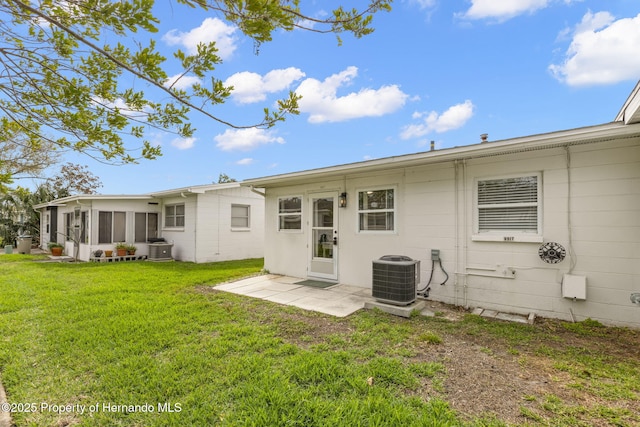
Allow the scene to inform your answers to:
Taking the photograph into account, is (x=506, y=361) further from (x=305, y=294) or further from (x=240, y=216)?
(x=240, y=216)

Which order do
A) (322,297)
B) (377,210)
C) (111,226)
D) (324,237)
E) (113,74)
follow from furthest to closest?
1. (111,226)
2. (324,237)
3. (377,210)
4. (322,297)
5. (113,74)

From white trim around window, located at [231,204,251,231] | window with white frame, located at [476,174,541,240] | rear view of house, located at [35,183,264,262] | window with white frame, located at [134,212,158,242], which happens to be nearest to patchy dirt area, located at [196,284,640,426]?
window with white frame, located at [476,174,541,240]

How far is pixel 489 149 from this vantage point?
15.3ft

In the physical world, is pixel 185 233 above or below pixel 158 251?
above

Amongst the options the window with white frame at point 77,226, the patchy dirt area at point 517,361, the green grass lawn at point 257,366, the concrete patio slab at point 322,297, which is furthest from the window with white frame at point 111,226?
the patchy dirt area at point 517,361

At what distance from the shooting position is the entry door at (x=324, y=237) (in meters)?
7.12

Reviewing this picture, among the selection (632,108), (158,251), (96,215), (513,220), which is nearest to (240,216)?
(158,251)

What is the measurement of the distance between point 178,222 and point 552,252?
38.9 ft

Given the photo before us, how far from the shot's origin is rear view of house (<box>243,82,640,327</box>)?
408 centimetres

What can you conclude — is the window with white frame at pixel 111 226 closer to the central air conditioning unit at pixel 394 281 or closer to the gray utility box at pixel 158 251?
the gray utility box at pixel 158 251

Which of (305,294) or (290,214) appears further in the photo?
(290,214)

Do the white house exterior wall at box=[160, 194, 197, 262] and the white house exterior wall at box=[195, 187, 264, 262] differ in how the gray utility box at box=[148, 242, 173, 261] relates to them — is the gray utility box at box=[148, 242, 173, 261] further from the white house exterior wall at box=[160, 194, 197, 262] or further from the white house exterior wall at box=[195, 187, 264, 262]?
the white house exterior wall at box=[195, 187, 264, 262]

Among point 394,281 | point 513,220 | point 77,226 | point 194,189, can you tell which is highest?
point 194,189

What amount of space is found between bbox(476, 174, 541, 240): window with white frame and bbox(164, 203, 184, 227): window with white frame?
34.7 feet
